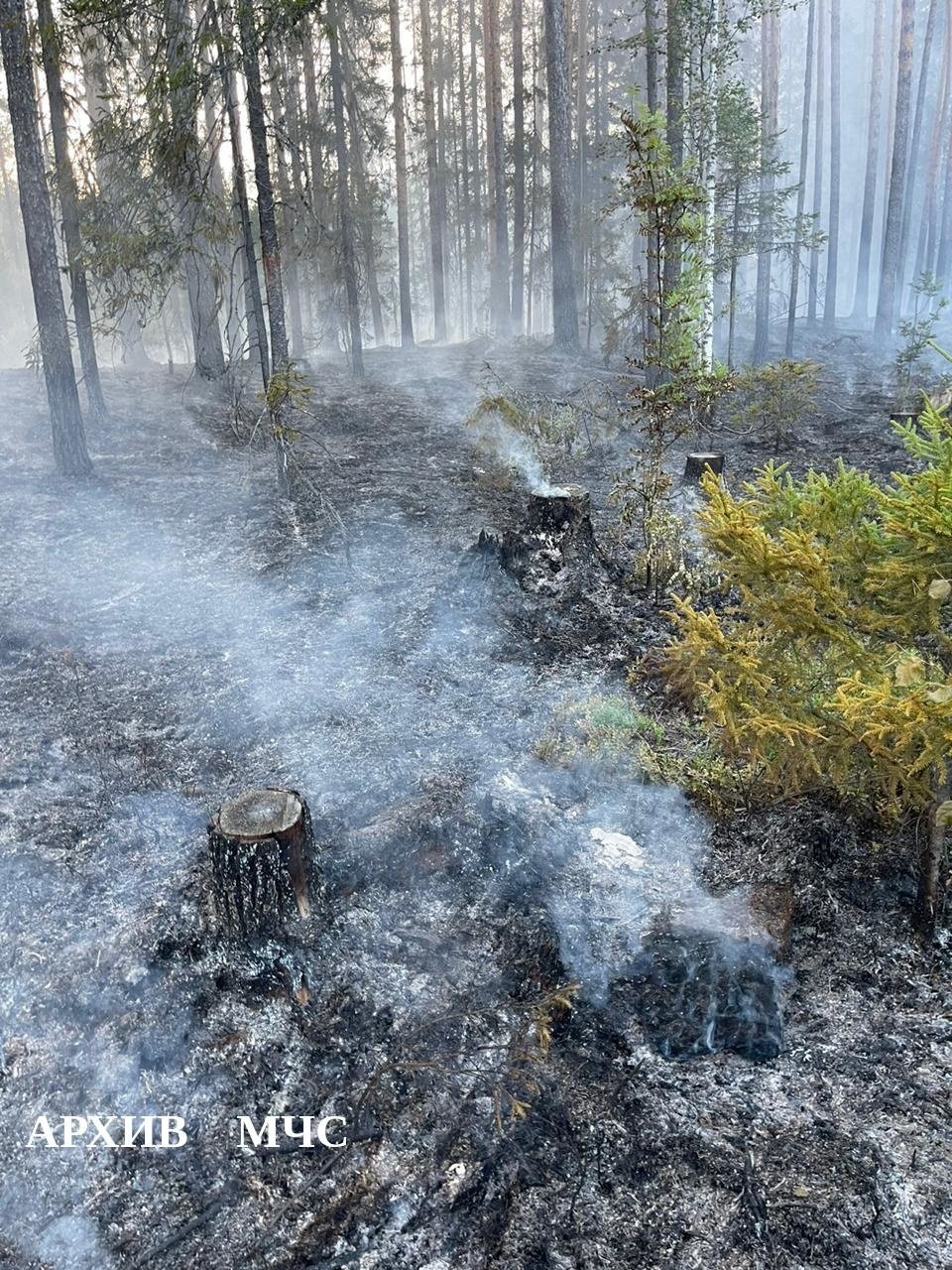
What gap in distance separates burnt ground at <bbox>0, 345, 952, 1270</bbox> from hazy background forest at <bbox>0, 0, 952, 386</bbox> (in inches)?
202

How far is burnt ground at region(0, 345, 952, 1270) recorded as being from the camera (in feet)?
9.88

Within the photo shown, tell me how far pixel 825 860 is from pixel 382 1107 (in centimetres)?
281

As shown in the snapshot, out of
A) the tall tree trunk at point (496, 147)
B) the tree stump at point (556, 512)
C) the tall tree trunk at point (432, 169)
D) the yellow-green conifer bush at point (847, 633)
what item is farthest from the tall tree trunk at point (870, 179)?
the yellow-green conifer bush at point (847, 633)

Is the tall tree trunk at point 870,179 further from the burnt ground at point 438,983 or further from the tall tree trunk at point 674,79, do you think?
the burnt ground at point 438,983

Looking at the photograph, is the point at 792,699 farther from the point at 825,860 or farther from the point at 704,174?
the point at 704,174

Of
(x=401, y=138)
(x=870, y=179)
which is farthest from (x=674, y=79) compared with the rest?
(x=870, y=179)

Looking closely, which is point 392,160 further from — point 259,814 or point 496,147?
point 259,814

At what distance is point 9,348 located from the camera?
42.3 meters

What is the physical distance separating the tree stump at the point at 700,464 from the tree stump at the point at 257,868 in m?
7.14

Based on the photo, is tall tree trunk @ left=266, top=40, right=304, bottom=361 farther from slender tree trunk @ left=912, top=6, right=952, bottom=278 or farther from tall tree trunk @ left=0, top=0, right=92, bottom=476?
slender tree trunk @ left=912, top=6, right=952, bottom=278

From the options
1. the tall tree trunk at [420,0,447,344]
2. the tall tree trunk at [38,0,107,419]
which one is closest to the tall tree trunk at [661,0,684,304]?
the tall tree trunk at [38,0,107,419]

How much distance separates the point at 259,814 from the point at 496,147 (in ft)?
85.2

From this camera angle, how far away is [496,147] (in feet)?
80.3

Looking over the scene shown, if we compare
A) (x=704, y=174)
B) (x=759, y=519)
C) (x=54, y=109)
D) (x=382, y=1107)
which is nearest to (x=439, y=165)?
(x=704, y=174)
